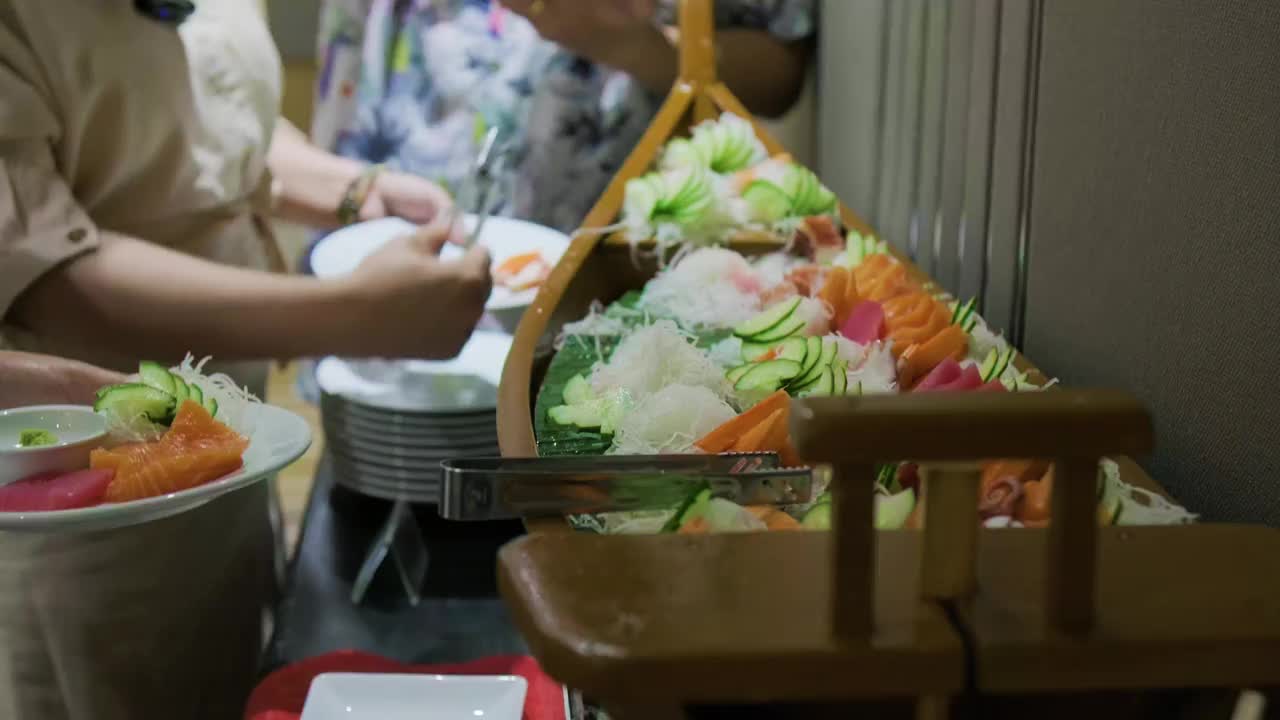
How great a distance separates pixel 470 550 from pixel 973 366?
1.10m

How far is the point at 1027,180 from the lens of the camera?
1538mm

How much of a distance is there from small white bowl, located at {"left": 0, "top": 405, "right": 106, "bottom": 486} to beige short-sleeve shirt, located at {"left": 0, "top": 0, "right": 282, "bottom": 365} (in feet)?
1.43

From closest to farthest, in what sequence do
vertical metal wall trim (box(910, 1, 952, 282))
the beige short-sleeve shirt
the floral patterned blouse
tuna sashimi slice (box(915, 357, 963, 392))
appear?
tuna sashimi slice (box(915, 357, 963, 392))
the beige short-sleeve shirt
vertical metal wall trim (box(910, 1, 952, 282))
the floral patterned blouse

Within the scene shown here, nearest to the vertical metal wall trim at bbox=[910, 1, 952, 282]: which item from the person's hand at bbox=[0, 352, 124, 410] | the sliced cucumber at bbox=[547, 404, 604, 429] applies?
the sliced cucumber at bbox=[547, 404, 604, 429]

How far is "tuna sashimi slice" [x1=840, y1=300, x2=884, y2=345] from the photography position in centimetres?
136

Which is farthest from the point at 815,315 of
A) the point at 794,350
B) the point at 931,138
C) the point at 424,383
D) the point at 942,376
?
the point at 424,383

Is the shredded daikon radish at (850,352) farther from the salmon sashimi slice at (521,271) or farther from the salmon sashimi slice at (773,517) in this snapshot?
the salmon sashimi slice at (521,271)

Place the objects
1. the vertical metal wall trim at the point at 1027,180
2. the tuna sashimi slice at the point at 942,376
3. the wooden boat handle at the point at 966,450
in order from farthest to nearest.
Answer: the vertical metal wall trim at the point at 1027,180, the tuna sashimi slice at the point at 942,376, the wooden boat handle at the point at 966,450

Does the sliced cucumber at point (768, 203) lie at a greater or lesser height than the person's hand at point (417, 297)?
greater

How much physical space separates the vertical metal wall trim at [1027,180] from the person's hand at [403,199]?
3.74ft

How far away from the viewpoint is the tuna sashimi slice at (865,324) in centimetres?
136

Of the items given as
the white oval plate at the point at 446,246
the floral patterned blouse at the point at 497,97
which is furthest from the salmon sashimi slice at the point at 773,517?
the floral patterned blouse at the point at 497,97

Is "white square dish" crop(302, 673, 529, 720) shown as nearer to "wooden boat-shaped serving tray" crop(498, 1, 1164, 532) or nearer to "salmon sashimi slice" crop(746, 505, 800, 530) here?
"wooden boat-shaped serving tray" crop(498, 1, 1164, 532)

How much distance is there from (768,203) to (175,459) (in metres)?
1.01
